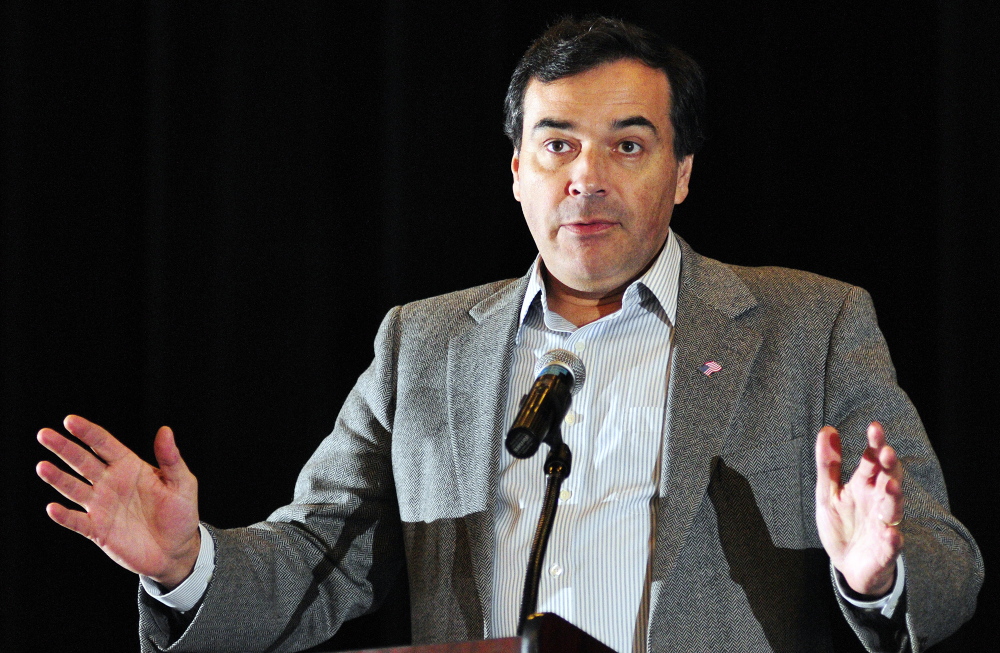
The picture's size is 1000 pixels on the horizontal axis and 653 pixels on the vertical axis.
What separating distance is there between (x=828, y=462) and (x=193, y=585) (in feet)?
3.42

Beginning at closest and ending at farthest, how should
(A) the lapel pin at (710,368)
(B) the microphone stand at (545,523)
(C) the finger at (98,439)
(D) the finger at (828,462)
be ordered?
(B) the microphone stand at (545,523), (D) the finger at (828,462), (C) the finger at (98,439), (A) the lapel pin at (710,368)

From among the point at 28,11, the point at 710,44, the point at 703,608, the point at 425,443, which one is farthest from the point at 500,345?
the point at 28,11

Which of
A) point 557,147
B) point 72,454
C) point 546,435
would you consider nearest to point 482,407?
point 557,147

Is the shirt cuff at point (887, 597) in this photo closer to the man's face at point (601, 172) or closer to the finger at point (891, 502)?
the finger at point (891, 502)

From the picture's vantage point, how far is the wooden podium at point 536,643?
1.23 metres

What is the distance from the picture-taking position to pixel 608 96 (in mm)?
2070

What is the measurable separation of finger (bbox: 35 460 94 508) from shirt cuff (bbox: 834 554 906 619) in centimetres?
111

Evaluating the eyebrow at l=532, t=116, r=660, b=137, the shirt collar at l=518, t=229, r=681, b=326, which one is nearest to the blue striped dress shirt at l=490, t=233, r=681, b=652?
the shirt collar at l=518, t=229, r=681, b=326

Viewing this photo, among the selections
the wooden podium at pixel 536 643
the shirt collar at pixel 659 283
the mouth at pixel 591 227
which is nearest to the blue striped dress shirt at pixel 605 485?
the shirt collar at pixel 659 283

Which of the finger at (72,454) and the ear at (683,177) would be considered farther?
the ear at (683,177)

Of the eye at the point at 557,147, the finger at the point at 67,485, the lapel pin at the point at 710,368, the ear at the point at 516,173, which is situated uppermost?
the eye at the point at 557,147

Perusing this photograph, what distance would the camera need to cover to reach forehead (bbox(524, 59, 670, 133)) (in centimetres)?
207

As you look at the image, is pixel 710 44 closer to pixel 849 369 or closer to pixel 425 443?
pixel 849 369

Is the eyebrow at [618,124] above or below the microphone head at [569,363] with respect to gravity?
above
